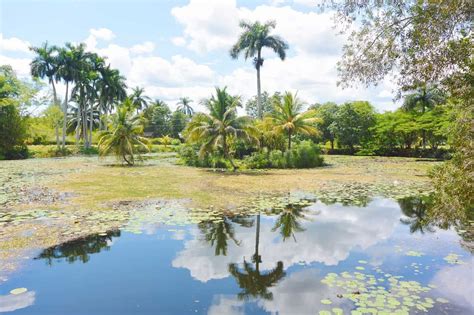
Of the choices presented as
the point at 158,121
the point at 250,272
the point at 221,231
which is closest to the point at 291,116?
the point at 221,231

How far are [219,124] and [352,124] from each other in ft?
70.7

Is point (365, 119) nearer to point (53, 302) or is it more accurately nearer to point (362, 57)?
point (362, 57)

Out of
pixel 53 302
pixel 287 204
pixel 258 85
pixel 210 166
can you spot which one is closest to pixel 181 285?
pixel 53 302

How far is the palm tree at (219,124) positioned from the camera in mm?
19594

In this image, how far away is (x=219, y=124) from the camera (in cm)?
1964

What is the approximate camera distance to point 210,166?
2331 cm

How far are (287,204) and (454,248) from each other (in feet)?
16.3

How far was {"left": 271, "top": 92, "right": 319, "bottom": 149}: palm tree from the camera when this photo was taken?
23.6 m

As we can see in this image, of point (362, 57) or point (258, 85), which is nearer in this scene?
point (362, 57)

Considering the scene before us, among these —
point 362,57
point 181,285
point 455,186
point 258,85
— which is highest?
point 258,85

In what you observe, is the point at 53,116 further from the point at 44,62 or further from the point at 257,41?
the point at 257,41

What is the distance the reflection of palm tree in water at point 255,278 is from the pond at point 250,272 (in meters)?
0.02

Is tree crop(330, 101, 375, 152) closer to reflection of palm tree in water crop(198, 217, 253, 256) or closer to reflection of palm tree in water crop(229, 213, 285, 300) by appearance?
reflection of palm tree in water crop(198, 217, 253, 256)

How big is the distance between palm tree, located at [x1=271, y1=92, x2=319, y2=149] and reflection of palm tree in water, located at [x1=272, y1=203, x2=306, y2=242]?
13.5 m
